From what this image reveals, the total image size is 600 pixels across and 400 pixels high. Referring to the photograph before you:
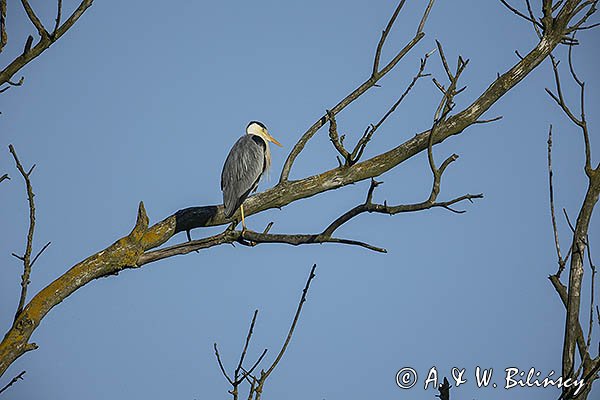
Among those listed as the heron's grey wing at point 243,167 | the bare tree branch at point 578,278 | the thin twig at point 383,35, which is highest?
the heron's grey wing at point 243,167

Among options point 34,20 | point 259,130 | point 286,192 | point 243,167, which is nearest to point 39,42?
point 34,20

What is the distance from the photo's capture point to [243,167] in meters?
8.59

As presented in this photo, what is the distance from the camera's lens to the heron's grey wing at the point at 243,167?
7.83 meters

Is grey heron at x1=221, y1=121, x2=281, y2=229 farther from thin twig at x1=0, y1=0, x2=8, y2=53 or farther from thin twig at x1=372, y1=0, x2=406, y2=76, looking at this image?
thin twig at x1=0, y1=0, x2=8, y2=53

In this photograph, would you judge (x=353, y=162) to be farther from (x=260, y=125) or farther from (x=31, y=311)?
(x=260, y=125)

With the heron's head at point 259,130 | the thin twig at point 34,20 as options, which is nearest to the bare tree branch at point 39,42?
the thin twig at point 34,20

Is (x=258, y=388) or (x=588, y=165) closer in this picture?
(x=258, y=388)

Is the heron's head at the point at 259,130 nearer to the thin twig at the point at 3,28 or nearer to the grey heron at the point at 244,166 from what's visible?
the grey heron at the point at 244,166

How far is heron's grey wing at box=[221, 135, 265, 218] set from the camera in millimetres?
7834

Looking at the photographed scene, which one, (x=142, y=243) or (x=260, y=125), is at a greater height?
(x=260, y=125)

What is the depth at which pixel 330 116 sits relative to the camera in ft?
16.8

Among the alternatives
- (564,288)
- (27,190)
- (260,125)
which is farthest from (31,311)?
(260,125)

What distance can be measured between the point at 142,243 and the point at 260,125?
549 centimetres

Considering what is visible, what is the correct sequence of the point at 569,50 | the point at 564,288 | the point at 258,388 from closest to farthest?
the point at 258,388
the point at 564,288
the point at 569,50
